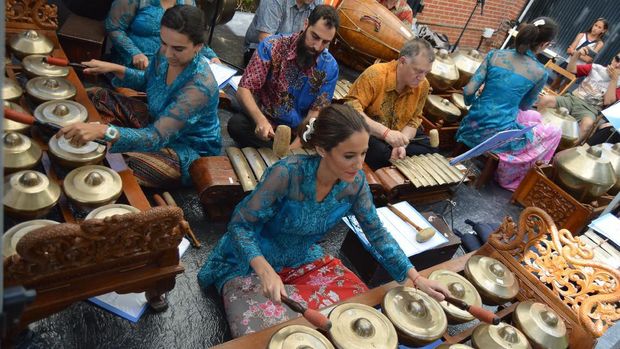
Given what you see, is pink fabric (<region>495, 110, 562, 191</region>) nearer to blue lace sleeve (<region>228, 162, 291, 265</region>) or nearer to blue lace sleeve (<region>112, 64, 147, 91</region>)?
blue lace sleeve (<region>228, 162, 291, 265</region>)

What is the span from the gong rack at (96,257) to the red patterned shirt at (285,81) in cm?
144

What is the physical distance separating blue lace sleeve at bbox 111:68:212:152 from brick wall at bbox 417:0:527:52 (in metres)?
6.36

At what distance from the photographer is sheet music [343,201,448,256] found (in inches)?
108

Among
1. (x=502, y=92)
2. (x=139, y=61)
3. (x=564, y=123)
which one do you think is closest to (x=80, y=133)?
(x=139, y=61)

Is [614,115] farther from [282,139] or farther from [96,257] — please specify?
[96,257]

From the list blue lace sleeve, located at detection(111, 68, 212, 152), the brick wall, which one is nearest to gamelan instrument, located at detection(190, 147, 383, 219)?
blue lace sleeve, located at detection(111, 68, 212, 152)

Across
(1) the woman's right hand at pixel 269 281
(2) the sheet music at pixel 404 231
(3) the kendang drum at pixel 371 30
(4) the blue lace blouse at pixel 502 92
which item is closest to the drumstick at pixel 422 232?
(2) the sheet music at pixel 404 231

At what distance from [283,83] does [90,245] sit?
205 cm

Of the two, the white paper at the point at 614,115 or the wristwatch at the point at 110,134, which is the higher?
the white paper at the point at 614,115

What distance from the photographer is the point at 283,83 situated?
10.9 ft

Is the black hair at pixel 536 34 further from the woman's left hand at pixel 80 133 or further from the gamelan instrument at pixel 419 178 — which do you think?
the woman's left hand at pixel 80 133

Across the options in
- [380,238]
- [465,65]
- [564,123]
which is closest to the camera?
[380,238]

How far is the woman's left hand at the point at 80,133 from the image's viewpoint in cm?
200

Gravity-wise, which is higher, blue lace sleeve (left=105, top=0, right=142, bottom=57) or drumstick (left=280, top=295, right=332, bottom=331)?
drumstick (left=280, top=295, right=332, bottom=331)
